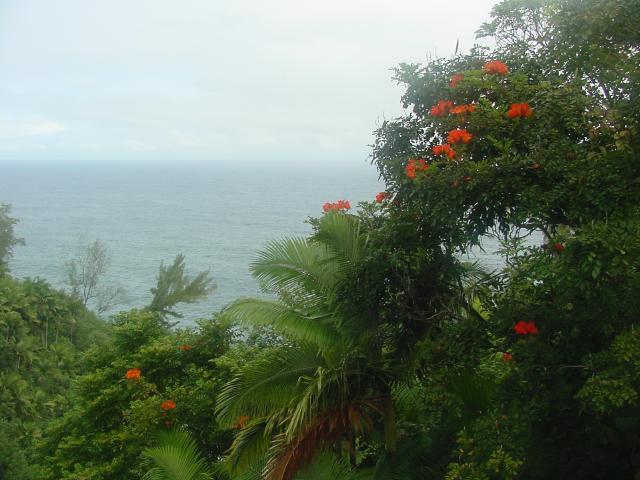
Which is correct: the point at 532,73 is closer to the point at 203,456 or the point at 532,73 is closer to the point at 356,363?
the point at 356,363

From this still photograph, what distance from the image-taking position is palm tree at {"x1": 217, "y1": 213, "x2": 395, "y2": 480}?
16.8 ft

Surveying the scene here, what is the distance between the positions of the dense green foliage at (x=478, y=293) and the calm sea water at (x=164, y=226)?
1065 inches

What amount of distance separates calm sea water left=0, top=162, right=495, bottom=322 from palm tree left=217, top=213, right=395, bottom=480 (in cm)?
2681

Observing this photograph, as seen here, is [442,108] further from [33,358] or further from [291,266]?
[33,358]

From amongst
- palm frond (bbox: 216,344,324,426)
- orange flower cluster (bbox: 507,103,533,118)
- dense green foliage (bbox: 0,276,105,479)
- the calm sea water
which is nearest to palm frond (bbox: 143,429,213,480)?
palm frond (bbox: 216,344,324,426)

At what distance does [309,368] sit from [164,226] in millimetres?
78478

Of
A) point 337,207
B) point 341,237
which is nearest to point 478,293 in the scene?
point 341,237

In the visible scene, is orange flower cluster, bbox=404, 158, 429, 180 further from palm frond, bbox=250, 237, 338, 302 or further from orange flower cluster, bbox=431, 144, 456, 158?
palm frond, bbox=250, 237, 338, 302

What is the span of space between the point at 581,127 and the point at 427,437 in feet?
9.20

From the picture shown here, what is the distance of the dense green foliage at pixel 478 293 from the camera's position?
12.4 ft

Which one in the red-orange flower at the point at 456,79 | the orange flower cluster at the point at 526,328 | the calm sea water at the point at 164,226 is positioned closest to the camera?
the orange flower cluster at the point at 526,328

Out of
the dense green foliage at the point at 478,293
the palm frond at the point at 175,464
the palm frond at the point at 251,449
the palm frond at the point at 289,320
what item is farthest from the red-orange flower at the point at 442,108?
the palm frond at the point at 175,464

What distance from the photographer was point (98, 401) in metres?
8.50

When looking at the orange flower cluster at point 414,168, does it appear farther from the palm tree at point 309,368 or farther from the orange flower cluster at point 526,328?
the orange flower cluster at point 526,328
